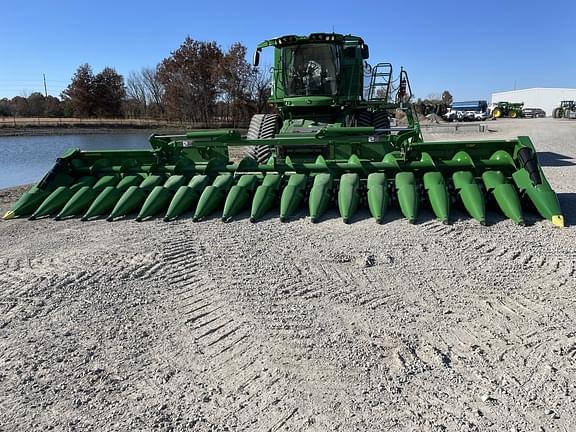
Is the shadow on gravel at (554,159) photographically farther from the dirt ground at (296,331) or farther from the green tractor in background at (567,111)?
the green tractor in background at (567,111)

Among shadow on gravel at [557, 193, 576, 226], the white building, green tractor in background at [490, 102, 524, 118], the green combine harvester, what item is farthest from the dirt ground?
the white building

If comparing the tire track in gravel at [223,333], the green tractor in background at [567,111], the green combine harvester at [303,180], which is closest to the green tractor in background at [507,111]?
the green tractor in background at [567,111]

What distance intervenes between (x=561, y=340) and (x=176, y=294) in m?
2.60

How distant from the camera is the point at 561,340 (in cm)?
274

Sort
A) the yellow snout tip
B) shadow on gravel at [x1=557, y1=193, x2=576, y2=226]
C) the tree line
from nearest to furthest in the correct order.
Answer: the yellow snout tip
shadow on gravel at [x1=557, y1=193, x2=576, y2=226]
the tree line

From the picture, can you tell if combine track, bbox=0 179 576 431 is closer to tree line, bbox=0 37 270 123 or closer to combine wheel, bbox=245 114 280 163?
combine wheel, bbox=245 114 280 163

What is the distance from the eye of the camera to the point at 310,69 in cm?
917

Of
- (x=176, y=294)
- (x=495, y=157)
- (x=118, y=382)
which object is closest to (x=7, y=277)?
(x=176, y=294)

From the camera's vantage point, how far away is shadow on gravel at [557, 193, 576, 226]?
16.8 ft

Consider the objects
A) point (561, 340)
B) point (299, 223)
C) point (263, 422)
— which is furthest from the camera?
point (299, 223)

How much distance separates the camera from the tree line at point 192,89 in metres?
38.9

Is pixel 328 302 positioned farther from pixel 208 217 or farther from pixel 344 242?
pixel 208 217

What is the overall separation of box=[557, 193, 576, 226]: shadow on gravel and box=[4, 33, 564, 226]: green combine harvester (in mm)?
286

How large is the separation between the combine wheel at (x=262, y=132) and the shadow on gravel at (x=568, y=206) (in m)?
4.56
